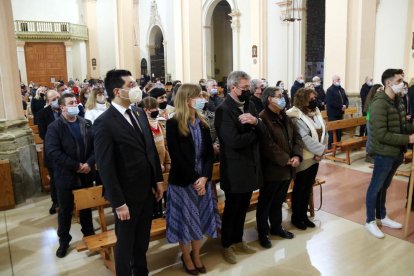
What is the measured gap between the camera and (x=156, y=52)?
77.7 ft

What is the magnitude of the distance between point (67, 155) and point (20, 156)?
2.35 metres

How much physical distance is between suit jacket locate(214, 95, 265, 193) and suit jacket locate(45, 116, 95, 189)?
1459mm

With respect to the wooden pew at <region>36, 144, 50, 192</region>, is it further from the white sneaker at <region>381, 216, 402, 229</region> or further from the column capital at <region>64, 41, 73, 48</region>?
the column capital at <region>64, 41, 73, 48</region>

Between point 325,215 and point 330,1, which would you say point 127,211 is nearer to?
point 325,215

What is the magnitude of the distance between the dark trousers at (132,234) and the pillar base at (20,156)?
11.3 feet

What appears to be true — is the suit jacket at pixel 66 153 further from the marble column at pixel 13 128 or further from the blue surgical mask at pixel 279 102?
the marble column at pixel 13 128

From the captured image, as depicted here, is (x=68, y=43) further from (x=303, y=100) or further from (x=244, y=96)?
(x=244, y=96)

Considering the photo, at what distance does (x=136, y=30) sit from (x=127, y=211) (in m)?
22.9

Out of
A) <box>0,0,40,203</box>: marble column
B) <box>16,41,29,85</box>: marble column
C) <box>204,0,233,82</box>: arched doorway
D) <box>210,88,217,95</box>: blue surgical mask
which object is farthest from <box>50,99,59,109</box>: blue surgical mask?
<box>16,41,29,85</box>: marble column

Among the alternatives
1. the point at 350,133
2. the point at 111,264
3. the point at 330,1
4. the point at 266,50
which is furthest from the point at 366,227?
the point at 266,50

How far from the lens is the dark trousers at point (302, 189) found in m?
4.31

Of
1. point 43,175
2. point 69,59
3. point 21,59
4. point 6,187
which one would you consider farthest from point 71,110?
point 69,59

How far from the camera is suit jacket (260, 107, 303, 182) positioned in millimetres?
3770

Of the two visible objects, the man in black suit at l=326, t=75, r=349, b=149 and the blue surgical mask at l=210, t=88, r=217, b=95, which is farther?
the man in black suit at l=326, t=75, r=349, b=149
